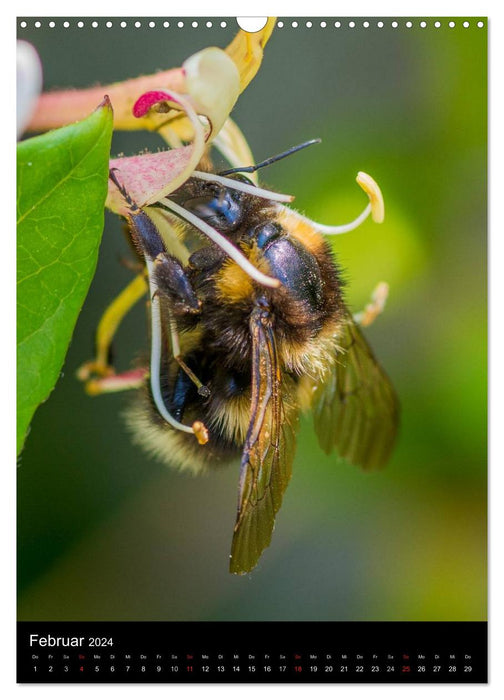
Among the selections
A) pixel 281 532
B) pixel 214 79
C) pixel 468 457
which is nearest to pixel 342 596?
pixel 281 532

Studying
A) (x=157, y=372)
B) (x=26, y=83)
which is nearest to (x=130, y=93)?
(x=26, y=83)

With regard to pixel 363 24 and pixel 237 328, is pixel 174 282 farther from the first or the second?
pixel 363 24

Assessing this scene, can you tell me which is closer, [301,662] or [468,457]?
[301,662]

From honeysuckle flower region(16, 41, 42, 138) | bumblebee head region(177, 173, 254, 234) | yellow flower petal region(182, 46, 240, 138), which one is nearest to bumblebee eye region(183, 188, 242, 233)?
bumblebee head region(177, 173, 254, 234)

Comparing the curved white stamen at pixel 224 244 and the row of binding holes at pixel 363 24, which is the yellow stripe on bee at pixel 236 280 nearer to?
the curved white stamen at pixel 224 244

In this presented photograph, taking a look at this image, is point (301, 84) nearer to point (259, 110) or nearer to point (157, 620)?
point (259, 110)

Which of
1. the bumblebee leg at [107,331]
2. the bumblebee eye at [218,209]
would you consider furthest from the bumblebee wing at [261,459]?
the bumblebee leg at [107,331]
